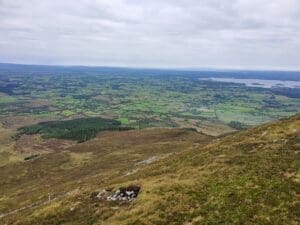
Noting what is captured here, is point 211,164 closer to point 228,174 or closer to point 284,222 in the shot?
point 228,174

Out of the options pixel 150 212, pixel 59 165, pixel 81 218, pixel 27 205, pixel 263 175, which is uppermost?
pixel 263 175

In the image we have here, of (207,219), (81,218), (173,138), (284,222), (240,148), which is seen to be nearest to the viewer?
(284,222)

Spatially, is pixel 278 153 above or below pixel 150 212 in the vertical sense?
above

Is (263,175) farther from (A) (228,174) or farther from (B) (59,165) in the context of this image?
(B) (59,165)

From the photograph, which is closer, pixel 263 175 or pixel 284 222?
pixel 284 222

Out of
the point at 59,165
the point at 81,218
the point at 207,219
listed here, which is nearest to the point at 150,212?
the point at 207,219

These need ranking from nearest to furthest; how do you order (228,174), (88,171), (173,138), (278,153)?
1. (228,174)
2. (278,153)
3. (88,171)
4. (173,138)

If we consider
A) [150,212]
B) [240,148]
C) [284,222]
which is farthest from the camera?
[240,148]

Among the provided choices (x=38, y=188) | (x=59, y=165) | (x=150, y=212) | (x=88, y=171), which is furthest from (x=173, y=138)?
(x=150, y=212)

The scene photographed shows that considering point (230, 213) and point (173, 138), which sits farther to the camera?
point (173, 138)
